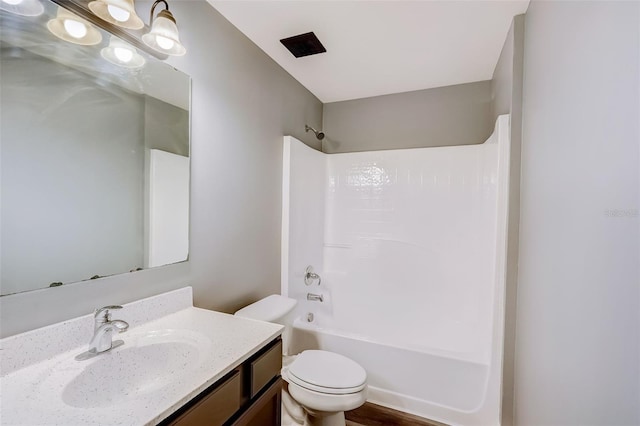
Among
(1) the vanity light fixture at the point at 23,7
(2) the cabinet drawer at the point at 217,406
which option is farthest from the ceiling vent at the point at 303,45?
(2) the cabinet drawer at the point at 217,406

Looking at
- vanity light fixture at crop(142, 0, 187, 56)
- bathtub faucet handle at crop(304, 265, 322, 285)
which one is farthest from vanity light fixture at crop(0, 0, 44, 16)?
bathtub faucet handle at crop(304, 265, 322, 285)

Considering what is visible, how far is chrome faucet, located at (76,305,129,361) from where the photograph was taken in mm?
928

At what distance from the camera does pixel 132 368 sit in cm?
96

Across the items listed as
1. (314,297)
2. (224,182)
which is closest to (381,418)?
(314,297)

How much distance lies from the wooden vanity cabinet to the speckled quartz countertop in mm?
36

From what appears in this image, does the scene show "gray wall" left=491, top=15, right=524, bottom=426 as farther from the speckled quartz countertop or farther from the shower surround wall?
the speckled quartz countertop

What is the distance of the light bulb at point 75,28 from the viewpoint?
0.96 metres

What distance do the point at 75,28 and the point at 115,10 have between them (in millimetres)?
150

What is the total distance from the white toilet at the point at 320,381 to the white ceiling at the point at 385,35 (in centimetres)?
174

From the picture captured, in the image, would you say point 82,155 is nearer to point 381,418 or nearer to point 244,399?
point 244,399

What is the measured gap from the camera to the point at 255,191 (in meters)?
1.94

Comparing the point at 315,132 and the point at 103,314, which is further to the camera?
the point at 315,132

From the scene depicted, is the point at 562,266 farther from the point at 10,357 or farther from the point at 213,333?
the point at 10,357

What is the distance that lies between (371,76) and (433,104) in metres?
0.68
